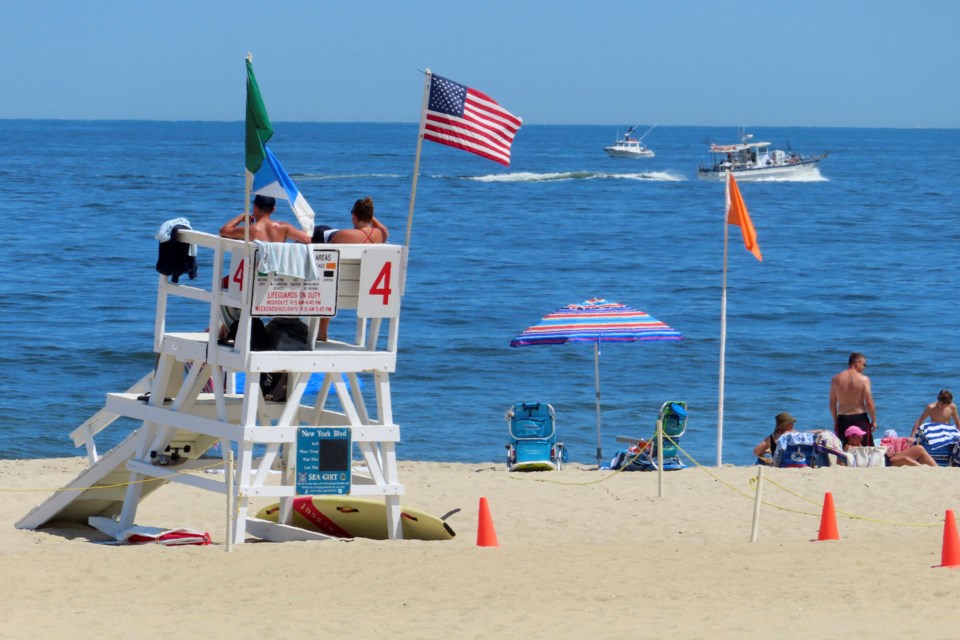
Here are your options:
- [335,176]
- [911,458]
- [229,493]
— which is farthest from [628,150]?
[229,493]

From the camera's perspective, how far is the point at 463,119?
11.6m

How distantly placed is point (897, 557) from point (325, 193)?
7616cm

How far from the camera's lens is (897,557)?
10.4m

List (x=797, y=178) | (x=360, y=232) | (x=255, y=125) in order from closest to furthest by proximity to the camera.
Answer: (x=255, y=125) → (x=360, y=232) → (x=797, y=178)

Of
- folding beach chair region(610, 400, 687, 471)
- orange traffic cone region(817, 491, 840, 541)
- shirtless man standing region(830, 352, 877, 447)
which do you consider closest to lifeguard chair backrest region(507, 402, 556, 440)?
folding beach chair region(610, 400, 687, 471)

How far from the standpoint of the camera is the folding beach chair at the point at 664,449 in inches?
587

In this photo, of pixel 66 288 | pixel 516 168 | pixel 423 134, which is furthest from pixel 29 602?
pixel 516 168

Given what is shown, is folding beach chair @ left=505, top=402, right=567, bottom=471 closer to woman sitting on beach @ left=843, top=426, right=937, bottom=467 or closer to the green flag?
woman sitting on beach @ left=843, top=426, right=937, bottom=467

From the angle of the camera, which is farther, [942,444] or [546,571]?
[942,444]

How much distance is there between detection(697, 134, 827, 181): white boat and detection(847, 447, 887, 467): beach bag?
7014 centimetres

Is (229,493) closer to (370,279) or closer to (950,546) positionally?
(370,279)

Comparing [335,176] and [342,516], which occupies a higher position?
[335,176]

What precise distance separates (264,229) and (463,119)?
186 cm

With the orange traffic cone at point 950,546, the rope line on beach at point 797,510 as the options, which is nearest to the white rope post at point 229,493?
the rope line on beach at point 797,510
